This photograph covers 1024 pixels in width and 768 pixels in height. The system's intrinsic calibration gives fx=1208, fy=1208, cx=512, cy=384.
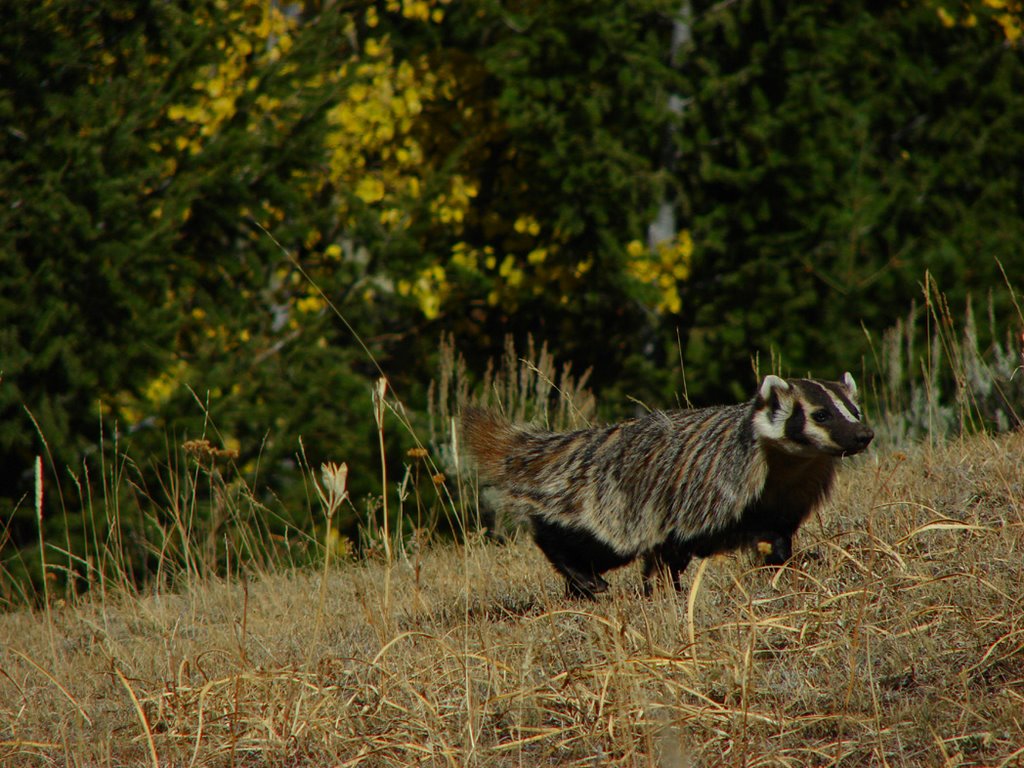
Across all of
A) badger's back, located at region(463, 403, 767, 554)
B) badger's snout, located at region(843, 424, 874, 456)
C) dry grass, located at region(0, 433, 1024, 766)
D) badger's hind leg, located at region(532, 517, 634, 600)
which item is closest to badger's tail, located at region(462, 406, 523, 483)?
badger's back, located at region(463, 403, 767, 554)

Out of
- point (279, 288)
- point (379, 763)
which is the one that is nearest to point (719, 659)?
point (379, 763)

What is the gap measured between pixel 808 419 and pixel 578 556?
3.84ft

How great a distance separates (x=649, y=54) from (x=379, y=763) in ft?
25.3

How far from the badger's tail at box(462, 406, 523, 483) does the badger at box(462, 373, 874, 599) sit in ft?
0.31

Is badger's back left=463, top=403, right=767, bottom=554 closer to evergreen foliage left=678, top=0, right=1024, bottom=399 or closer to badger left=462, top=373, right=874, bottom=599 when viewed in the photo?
badger left=462, top=373, right=874, bottom=599

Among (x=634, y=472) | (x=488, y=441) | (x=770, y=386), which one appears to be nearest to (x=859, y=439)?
(x=770, y=386)

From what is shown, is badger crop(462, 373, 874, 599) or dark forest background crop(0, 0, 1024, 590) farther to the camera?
dark forest background crop(0, 0, 1024, 590)

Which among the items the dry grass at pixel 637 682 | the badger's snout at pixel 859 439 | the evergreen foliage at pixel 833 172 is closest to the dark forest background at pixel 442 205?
the evergreen foliage at pixel 833 172

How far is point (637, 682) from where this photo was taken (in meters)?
3.40

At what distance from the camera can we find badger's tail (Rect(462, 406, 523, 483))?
5.42 m

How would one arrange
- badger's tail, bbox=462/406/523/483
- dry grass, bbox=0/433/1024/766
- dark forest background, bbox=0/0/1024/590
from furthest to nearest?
1. dark forest background, bbox=0/0/1024/590
2. badger's tail, bbox=462/406/523/483
3. dry grass, bbox=0/433/1024/766

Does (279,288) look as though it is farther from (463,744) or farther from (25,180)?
(463,744)

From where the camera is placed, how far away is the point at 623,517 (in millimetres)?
4887

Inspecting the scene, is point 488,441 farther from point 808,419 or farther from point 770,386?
point 808,419
